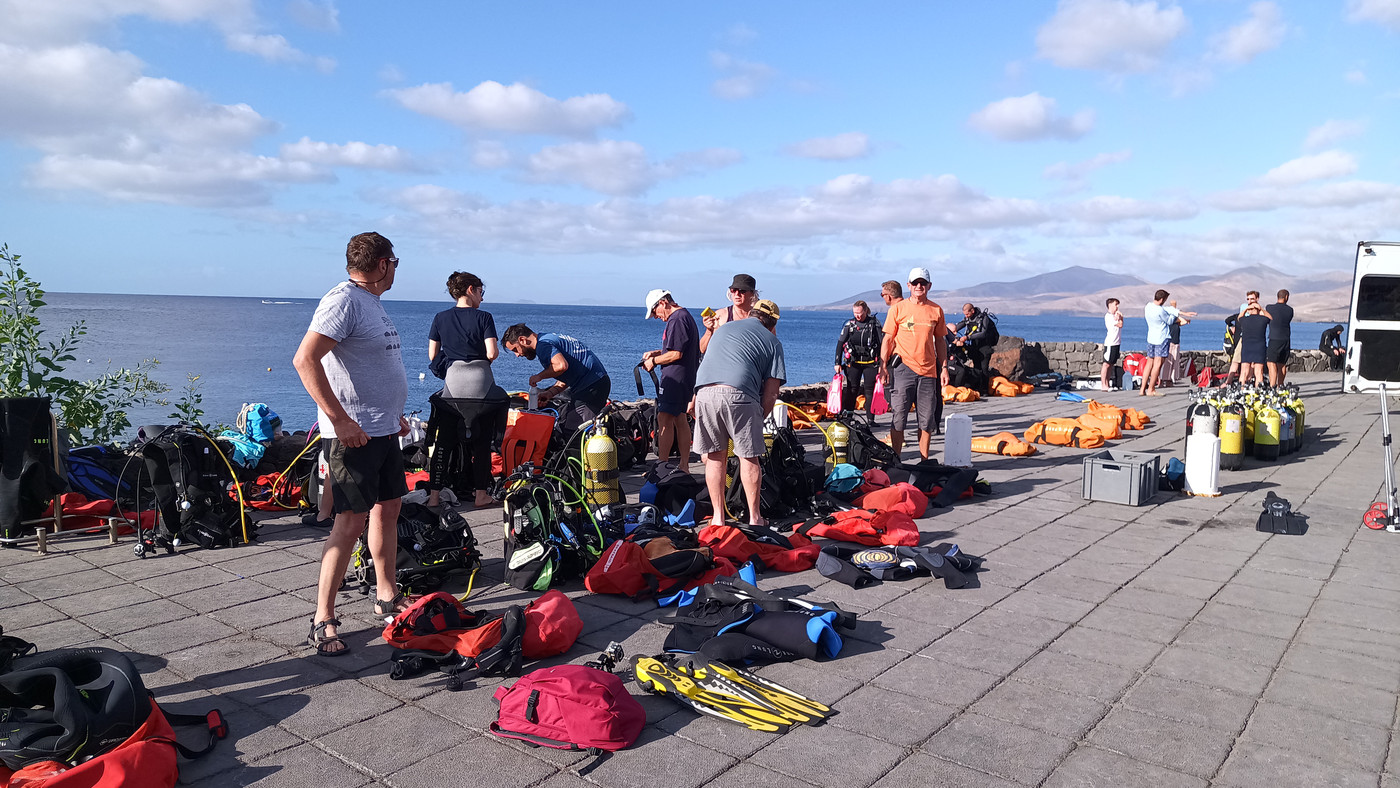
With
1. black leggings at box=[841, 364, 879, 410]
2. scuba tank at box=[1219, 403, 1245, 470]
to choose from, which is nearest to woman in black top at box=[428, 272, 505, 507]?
black leggings at box=[841, 364, 879, 410]

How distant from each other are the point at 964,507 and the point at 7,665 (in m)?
6.17

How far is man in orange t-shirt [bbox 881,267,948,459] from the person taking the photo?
795cm

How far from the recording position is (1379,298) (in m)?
11.1

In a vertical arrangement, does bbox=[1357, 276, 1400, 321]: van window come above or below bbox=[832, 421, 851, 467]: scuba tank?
above

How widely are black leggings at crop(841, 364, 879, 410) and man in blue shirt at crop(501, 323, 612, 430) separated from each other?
4.98 meters

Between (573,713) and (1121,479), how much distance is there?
19.1ft

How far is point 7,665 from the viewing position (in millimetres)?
3096

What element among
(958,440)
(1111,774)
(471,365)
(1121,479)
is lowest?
(1111,774)

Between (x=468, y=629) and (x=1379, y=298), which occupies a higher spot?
(x=1379, y=298)

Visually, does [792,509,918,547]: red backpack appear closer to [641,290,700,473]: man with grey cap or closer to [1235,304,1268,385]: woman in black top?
[641,290,700,473]: man with grey cap

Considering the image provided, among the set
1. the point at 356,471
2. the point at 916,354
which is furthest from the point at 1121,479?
the point at 356,471

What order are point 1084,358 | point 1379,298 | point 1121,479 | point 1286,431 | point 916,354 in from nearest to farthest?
point 1121,479, point 916,354, point 1286,431, point 1379,298, point 1084,358

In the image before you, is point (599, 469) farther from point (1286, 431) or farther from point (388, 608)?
point (1286, 431)

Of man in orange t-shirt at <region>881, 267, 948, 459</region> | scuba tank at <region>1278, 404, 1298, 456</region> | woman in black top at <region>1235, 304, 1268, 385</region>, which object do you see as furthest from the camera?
woman in black top at <region>1235, 304, 1268, 385</region>
